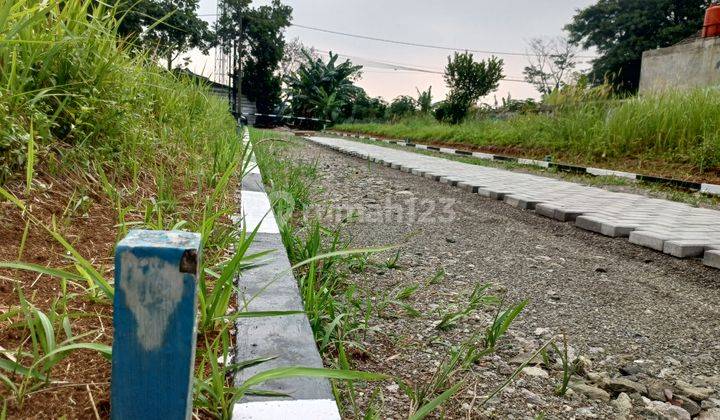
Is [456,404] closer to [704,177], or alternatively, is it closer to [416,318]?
[416,318]

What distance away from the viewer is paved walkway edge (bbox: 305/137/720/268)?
3289 millimetres

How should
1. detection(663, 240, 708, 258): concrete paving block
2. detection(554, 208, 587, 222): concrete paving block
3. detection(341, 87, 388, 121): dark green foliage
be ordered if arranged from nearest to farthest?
detection(663, 240, 708, 258): concrete paving block < detection(554, 208, 587, 222): concrete paving block < detection(341, 87, 388, 121): dark green foliage

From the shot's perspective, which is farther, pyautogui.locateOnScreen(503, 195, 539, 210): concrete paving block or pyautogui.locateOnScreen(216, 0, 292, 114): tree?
pyautogui.locateOnScreen(216, 0, 292, 114): tree

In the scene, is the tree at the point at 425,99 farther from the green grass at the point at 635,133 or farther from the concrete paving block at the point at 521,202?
the concrete paving block at the point at 521,202

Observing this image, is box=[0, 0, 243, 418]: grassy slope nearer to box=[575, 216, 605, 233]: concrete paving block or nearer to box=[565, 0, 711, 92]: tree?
box=[575, 216, 605, 233]: concrete paving block

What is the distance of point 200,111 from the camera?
529 centimetres

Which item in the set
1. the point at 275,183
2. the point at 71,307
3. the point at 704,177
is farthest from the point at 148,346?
the point at 704,177

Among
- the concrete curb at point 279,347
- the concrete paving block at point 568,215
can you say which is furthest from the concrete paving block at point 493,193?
the concrete curb at point 279,347

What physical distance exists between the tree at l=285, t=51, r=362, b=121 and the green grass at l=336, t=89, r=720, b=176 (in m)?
22.4

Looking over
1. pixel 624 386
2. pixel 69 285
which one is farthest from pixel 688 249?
pixel 69 285

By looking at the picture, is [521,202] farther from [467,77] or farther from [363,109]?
[363,109]

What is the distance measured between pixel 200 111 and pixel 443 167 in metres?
4.13

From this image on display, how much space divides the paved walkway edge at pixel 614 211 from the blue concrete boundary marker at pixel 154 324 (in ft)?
10.2

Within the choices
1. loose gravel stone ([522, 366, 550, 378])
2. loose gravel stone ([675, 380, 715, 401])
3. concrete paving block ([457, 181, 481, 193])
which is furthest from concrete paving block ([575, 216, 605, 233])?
loose gravel stone ([522, 366, 550, 378])
